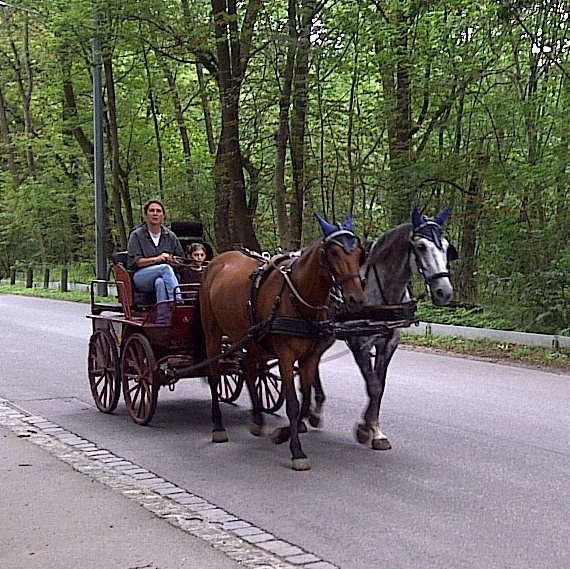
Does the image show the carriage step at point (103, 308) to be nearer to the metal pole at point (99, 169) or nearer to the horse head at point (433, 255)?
the horse head at point (433, 255)

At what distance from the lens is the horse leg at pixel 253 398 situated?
9602mm

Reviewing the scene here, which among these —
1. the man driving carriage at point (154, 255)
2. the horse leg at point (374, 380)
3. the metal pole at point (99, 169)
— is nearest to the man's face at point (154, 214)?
the man driving carriage at point (154, 255)

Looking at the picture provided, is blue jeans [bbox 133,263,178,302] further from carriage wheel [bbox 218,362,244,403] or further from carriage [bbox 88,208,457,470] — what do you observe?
carriage wheel [bbox 218,362,244,403]

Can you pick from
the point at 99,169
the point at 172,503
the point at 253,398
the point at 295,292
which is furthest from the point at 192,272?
the point at 99,169

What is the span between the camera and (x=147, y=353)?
10.2 metres

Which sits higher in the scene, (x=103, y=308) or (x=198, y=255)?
(x=198, y=255)

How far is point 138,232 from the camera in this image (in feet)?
35.5

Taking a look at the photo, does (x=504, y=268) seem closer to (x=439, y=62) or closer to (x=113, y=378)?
(x=439, y=62)

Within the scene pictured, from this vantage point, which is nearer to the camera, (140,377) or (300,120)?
(140,377)

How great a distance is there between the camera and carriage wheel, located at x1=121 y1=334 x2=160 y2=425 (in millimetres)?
10094

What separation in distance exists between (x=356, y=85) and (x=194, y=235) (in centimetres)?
1289

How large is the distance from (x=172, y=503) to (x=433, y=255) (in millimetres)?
3111

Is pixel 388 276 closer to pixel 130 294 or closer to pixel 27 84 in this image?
pixel 130 294

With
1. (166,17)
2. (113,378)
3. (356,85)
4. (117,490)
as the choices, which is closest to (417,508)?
(117,490)
